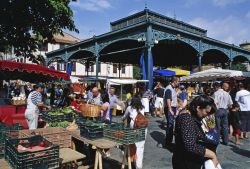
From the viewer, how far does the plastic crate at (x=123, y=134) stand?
5133mm

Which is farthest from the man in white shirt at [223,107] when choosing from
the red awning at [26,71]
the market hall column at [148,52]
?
the market hall column at [148,52]

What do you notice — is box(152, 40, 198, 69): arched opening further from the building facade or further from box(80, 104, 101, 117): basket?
the building facade

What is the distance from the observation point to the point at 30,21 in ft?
26.1

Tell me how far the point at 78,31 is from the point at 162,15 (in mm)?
13482

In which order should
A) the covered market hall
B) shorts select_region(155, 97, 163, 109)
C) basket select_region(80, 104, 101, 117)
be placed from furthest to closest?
1. shorts select_region(155, 97, 163, 109)
2. the covered market hall
3. basket select_region(80, 104, 101, 117)

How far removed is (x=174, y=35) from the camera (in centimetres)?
1673

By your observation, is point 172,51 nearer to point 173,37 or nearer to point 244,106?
point 173,37

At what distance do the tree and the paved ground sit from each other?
13.4 ft

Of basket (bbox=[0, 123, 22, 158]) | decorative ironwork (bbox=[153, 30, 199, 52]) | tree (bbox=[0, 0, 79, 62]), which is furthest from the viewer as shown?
decorative ironwork (bbox=[153, 30, 199, 52])

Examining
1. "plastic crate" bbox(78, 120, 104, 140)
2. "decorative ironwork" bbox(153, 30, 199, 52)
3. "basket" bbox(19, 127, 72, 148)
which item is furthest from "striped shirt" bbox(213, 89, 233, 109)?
"decorative ironwork" bbox(153, 30, 199, 52)

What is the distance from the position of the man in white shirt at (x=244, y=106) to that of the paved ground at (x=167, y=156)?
21.6 inches

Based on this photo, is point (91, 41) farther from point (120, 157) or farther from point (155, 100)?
point (120, 157)

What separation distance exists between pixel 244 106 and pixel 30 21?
7296 mm

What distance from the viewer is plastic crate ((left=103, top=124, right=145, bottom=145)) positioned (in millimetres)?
5133
